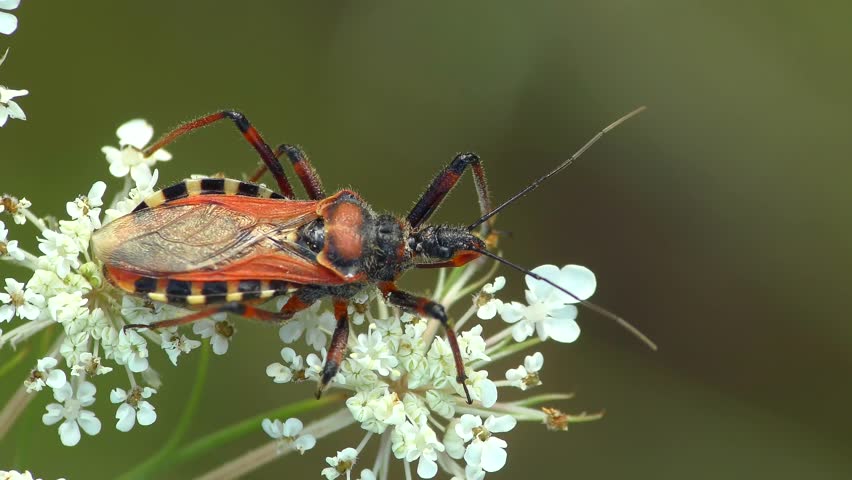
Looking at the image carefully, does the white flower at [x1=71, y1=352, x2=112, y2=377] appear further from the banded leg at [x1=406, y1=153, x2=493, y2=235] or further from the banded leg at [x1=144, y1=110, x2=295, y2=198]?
the banded leg at [x1=406, y1=153, x2=493, y2=235]

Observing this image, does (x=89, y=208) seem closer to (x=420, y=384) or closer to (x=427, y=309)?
(x=427, y=309)

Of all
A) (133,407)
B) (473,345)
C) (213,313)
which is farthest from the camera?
(473,345)

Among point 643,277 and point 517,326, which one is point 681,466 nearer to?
point 643,277

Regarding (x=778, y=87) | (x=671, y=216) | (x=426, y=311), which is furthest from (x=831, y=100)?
(x=426, y=311)

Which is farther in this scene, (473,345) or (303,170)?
(303,170)

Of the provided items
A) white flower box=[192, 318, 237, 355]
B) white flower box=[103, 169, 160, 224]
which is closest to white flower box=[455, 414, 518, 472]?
white flower box=[192, 318, 237, 355]

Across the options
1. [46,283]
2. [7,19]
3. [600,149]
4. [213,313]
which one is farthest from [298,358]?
[600,149]

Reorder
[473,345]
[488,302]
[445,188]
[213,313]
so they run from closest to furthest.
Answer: [213,313] < [473,345] < [488,302] < [445,188]

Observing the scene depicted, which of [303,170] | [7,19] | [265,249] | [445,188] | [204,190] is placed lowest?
[265,249]
